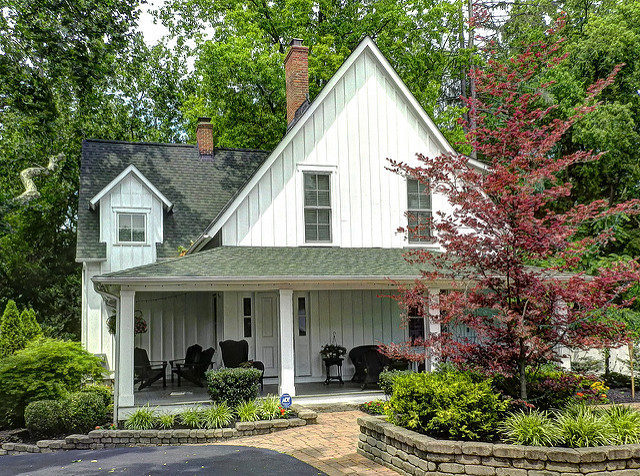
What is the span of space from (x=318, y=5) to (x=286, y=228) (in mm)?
14813

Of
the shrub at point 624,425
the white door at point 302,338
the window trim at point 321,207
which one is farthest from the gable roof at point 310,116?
the shrub at point 624,425

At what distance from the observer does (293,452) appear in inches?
367

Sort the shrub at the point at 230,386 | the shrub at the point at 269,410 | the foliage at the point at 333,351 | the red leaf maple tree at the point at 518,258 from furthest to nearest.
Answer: the foliage at the point at 333,351, the shrub at the point at 230,386, the shrub at the point at 269,410, the red leaf maple tree at the point at 518,258

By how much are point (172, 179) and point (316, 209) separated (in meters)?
7.31

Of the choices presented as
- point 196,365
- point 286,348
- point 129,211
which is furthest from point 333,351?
point 129,211

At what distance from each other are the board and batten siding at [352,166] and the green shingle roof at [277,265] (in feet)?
1.84

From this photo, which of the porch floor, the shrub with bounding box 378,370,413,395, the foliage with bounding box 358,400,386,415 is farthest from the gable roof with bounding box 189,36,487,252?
the foliage with bounding box 358,400,386,415

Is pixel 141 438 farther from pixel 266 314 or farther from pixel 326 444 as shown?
pixel 266 314

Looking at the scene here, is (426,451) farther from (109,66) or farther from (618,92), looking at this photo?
(618,92)

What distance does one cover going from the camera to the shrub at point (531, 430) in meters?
7.43

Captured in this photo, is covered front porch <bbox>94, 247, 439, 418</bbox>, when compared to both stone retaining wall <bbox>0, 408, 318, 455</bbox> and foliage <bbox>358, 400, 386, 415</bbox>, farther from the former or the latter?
stone retaining wall <bbox>0, 408, 318, 455</bbox>

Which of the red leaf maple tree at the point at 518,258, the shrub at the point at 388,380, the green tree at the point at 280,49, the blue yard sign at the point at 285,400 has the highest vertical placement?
the green tree at the point at 280,49

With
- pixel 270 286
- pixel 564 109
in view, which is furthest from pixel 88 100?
pixel 564 109

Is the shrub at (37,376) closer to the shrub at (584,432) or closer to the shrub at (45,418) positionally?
the shrub at (45,418)
